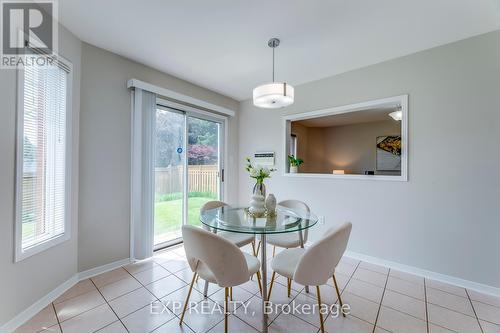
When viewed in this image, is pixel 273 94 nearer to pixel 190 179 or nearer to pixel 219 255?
pixel 219 255

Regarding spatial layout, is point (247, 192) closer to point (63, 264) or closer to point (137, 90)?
point (137, 90)

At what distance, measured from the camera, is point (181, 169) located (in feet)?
10.7

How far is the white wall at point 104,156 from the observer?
2250 millimetres

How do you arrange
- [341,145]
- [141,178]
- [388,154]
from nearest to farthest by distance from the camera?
[141,178] < [388,154] < [341,145]

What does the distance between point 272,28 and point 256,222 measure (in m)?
1.81

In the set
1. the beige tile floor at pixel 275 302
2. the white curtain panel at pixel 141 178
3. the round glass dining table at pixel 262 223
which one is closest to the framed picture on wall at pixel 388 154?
the beige tile floor at pixel 275 302

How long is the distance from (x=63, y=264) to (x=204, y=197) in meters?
1.94

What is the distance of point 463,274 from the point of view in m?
2.15

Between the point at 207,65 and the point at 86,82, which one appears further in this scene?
the point at 207,65

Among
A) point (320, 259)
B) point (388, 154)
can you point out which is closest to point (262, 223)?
point (320, 259)

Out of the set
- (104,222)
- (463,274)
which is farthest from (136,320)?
(463,274)

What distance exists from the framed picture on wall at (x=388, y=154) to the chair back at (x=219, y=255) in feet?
15.3

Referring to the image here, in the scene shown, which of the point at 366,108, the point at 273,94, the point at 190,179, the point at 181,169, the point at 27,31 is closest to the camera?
the point at 27,31

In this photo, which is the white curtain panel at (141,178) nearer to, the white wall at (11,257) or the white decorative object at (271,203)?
the white wall at (11,257)
